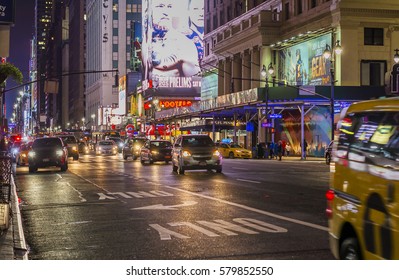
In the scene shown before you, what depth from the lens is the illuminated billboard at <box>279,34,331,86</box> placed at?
193 ft

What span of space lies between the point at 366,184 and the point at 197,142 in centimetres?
2469

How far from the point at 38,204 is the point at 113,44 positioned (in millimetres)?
167713

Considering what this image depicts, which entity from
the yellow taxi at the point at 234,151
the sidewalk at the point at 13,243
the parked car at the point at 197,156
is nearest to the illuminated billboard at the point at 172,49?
the yellow taxi at the point at 234,151

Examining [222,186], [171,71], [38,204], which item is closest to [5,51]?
[38,204]

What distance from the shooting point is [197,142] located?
102 ft

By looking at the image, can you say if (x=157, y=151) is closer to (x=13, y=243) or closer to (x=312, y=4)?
(x=312, y=4)

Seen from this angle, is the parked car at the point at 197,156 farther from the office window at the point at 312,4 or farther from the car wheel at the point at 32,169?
the office window at the point at 312,4

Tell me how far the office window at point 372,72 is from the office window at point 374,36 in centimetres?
152

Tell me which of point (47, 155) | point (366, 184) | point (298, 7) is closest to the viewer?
point (366, 184)

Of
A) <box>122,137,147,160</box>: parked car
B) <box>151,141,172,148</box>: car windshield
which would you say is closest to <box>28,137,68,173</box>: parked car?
<box>151,141,172,148</box>: car windshield

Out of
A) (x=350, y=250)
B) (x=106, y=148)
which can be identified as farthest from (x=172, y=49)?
(x=350, y=250)

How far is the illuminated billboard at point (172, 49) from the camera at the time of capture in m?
130

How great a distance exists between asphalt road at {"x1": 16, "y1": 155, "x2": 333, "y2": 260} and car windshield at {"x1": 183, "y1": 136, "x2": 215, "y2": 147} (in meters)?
7.40
